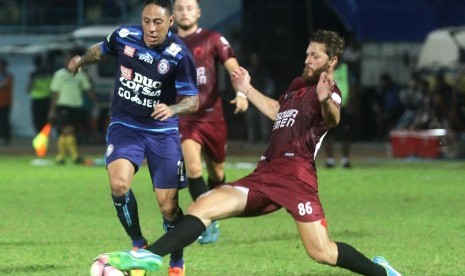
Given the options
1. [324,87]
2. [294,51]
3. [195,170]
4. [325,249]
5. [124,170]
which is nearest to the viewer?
[324,87]

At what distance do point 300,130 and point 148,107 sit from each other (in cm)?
169

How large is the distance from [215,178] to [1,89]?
21.2 metres

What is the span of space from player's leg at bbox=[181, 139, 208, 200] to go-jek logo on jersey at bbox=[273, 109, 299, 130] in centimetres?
407

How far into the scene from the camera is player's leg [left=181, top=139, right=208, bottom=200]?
13609 millimetres

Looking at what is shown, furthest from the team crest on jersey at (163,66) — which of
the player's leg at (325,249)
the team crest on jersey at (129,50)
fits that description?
the player's leg at (325,249)

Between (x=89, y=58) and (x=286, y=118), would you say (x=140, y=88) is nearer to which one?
(x=89, y=58)

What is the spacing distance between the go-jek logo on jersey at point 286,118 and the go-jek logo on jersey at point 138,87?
1374 mm

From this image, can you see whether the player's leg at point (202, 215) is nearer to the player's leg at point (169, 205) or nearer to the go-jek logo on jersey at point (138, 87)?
the player's leg at point (169, 205)

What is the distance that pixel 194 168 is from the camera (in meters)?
13.6

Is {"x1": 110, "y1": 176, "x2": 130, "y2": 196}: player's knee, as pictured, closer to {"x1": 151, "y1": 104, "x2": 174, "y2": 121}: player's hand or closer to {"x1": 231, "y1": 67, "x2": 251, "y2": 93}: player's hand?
{"x1": 151, "y1": 104, "x2": 174, "y2": 121}: player's hand

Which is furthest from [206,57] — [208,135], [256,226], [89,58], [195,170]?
[89,58]

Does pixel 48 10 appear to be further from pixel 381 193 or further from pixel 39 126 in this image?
pixel 381 193

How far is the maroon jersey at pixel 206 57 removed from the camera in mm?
13672

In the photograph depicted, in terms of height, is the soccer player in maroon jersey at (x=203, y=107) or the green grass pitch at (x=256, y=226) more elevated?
the soccer player in maroon jersey at (x=203, y=107)
